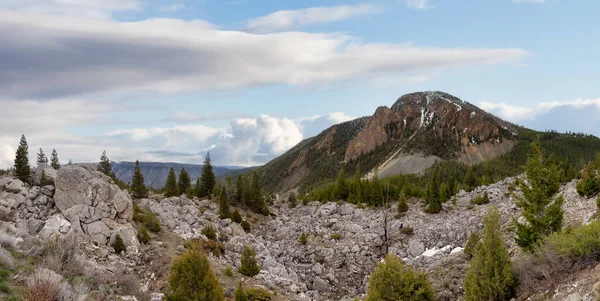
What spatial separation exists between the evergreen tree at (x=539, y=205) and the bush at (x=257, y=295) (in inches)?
587

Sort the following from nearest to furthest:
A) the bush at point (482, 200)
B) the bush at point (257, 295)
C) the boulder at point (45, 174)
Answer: the bush at point (257, 295)
the boulder at point (45, 174)
the bush at point (482, 200)

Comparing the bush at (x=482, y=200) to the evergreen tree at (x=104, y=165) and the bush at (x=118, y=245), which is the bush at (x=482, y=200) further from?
the evergreen tree at (x=104, y=165)

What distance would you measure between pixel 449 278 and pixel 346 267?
A: 1240cm

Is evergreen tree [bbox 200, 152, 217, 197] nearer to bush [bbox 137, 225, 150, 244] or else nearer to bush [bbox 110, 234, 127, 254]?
bush [bbox 137, 225, 150, 244]

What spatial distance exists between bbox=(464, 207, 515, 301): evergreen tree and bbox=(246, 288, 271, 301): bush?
11645 mm

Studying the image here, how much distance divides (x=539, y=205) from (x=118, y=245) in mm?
27102

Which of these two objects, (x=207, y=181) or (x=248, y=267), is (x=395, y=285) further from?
(x=207, y=181)

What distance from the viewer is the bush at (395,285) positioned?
17.3m

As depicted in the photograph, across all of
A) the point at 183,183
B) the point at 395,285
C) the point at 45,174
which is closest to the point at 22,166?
the point at 45,174

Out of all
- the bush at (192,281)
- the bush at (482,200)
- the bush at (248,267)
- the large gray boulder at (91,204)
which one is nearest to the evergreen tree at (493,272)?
the bush at (192,281)

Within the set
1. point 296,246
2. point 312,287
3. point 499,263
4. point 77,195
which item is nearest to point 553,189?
point 499,263

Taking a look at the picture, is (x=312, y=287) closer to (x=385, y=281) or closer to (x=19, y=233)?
(x=385, y=281)

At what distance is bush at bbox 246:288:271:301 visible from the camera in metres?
22.7

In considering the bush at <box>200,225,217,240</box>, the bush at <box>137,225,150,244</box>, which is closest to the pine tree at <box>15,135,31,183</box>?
the bush at <box>137,225,150,244</box>
